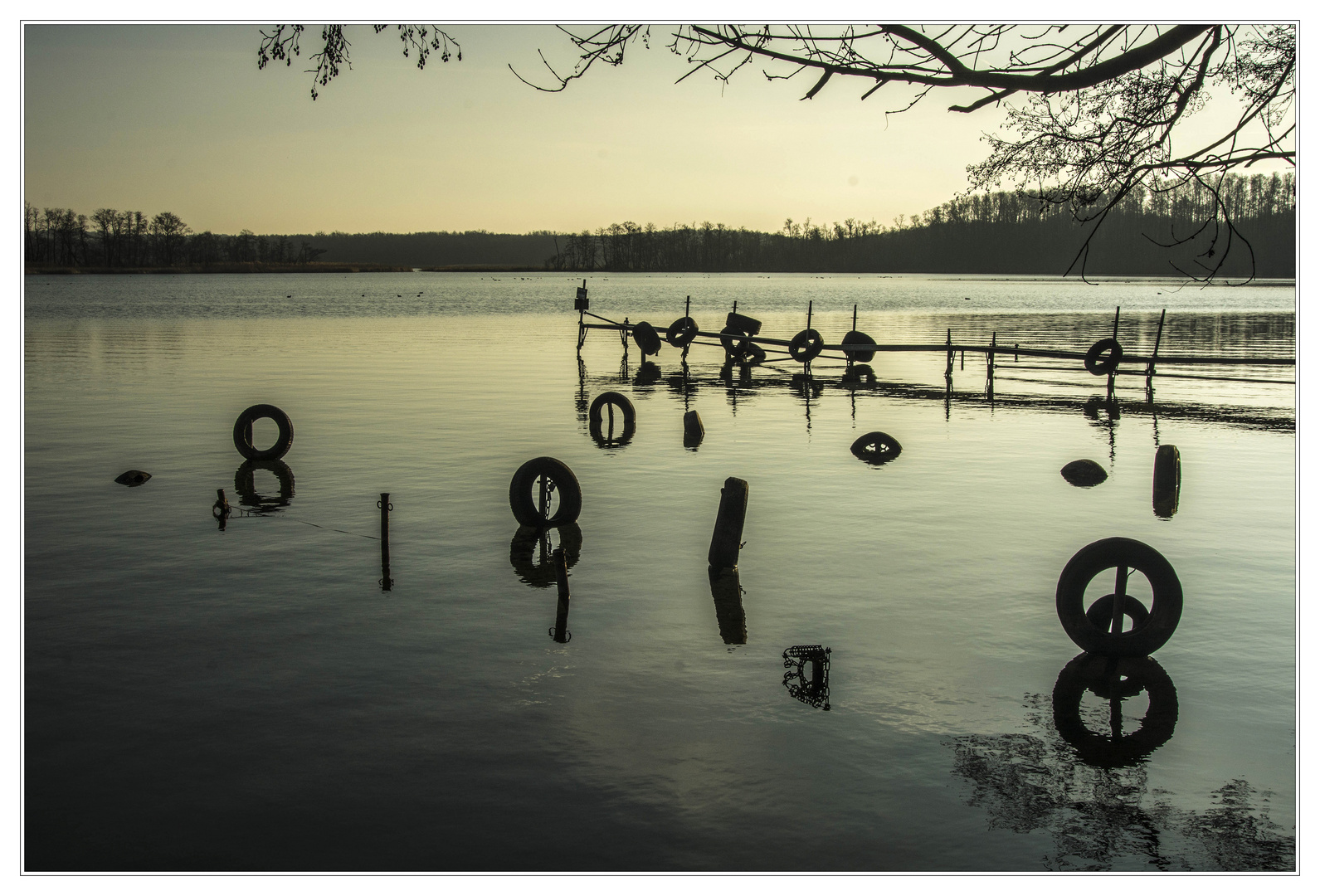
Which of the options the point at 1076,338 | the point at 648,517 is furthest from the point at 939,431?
the point at 1076,338

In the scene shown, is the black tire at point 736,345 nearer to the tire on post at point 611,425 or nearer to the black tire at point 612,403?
the tire on post at point 611,425

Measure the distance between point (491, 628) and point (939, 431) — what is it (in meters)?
18.6

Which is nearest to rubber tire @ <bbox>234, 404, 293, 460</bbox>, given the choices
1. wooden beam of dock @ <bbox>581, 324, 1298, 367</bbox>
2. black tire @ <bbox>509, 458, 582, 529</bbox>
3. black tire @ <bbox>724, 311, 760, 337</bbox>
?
black tire @ <bbox>509, 458, 582, 529</bbox>

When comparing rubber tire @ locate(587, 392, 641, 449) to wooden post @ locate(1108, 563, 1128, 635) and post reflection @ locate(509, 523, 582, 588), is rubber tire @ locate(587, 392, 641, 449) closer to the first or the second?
post reflection @ locate(509, 523, 582, 588)

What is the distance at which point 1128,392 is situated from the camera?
36.7m

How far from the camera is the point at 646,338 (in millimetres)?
47812

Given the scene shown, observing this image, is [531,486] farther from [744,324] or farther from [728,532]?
[744,324]

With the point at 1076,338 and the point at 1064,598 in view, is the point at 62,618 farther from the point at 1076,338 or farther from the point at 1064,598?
the point at 1076,338

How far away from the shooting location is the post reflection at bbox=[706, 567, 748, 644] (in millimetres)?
11250

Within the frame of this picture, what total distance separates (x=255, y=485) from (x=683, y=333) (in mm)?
30226

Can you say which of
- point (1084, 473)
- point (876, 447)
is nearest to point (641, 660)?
point (1084, 473)

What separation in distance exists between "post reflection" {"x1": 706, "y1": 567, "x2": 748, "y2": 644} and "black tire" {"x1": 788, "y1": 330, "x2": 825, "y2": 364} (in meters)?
28.6

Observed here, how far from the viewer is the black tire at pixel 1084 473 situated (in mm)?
19953

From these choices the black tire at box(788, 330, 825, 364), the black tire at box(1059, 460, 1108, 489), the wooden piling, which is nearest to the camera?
the wooden piling
